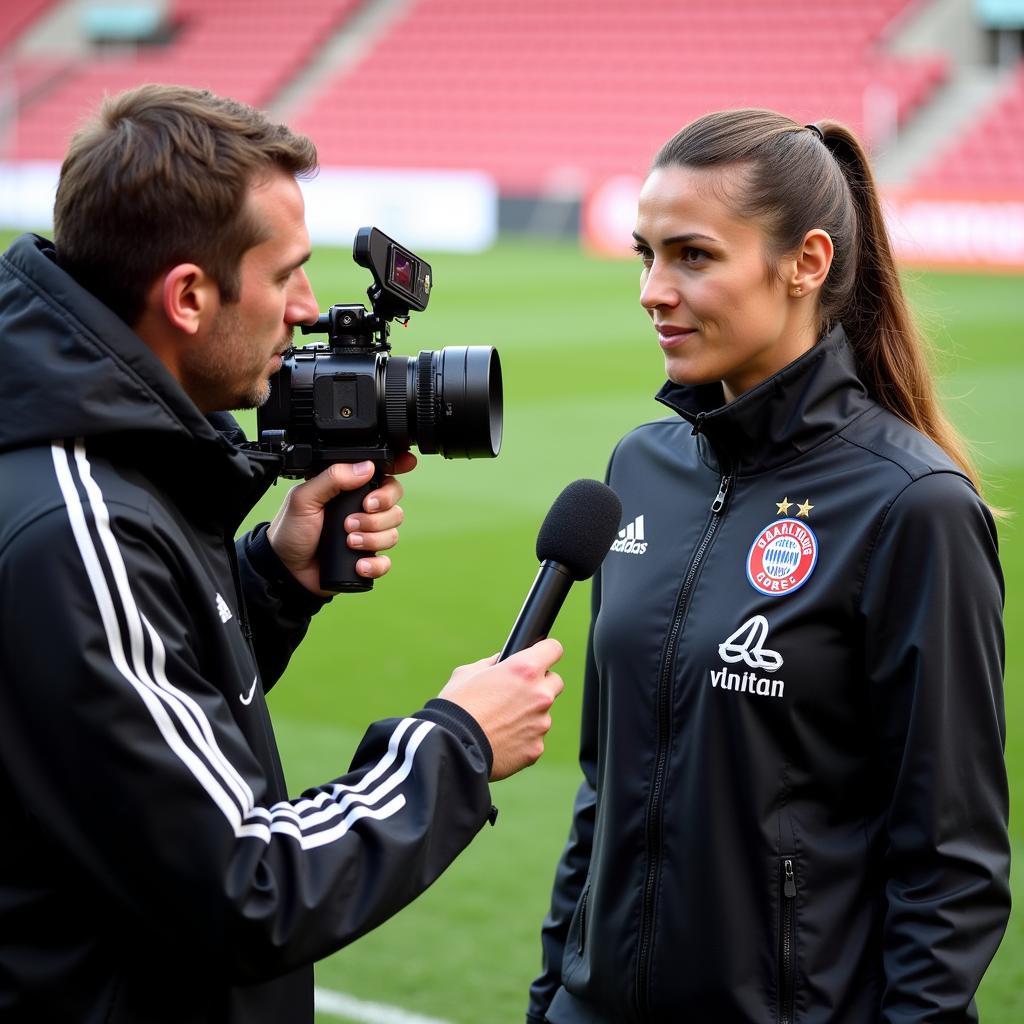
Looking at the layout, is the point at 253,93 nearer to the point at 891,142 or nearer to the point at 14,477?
the point at 891,142

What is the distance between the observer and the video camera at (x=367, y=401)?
230 centimetres

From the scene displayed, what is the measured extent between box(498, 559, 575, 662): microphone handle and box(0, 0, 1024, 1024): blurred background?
0.86m

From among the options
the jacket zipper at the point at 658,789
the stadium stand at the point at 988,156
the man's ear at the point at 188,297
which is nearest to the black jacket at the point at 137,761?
the man's ear at the point at 188,297

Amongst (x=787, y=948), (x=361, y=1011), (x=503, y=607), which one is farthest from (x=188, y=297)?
(x=503, y=607)

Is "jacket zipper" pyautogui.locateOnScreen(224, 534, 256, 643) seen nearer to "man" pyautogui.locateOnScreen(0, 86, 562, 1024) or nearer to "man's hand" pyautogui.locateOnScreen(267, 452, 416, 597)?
"man" pyautogui.locateOnScreen(0, 86, 562, 1024)

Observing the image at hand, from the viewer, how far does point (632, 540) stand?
2387 mm

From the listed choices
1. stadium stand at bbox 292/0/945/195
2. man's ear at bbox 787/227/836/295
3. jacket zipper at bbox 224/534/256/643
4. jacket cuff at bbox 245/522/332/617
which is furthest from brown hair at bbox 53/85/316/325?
stadium stand at bbox 292/0/945/195

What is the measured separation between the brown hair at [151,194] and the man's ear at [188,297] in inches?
0.5

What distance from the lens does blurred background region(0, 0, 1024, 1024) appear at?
4383 mm

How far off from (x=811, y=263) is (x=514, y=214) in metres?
20.1

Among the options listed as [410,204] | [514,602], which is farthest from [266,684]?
[410,204]

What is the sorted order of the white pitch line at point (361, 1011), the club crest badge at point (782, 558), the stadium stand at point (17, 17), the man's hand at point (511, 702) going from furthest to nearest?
the stadium stand at point (17, 17) < the white pitch line at point (361, 1011) < the club crest badge at point (782, 558) < the man's hand at point (511, 702)

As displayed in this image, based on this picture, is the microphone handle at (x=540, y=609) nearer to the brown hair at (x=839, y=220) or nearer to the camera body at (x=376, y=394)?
the camera body at (x=376, y=394)

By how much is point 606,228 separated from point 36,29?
61.6 ft
